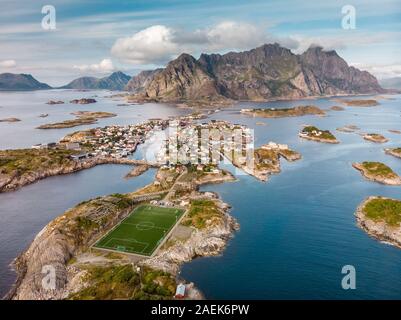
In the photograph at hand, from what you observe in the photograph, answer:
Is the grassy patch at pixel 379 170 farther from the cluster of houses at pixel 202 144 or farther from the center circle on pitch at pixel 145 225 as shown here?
the center circle on pitch at pixel 145 225

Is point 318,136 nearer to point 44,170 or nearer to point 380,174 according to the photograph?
point 380,174

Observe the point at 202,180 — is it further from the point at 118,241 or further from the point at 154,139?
the point at 154,139

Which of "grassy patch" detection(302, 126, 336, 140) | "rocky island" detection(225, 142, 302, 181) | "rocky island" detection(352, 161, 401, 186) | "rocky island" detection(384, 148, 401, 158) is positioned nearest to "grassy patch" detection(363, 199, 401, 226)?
"rocky island" detection(352, 161, 401, 186)

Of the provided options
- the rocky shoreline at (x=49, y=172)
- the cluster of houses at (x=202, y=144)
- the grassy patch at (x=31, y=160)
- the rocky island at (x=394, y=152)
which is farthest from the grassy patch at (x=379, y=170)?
the grassy patch at (x=31, y=160)

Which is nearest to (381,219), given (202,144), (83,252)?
(83,252)

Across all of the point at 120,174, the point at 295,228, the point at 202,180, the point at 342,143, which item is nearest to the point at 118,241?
the point at 295,228
